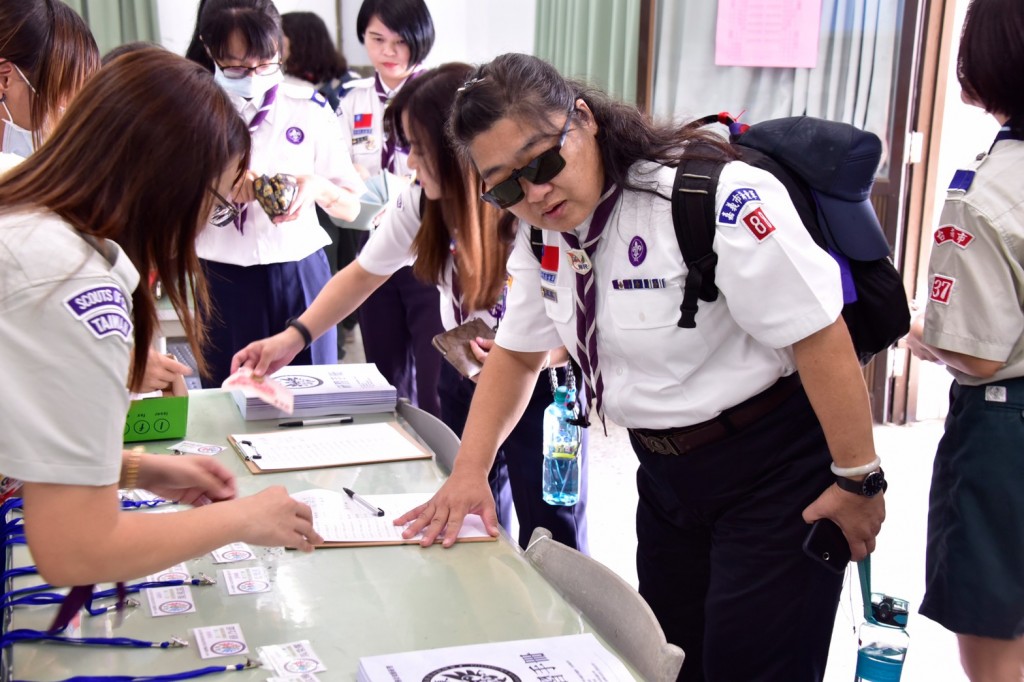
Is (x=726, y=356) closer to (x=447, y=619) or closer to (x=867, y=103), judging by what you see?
(x=447, y=619)

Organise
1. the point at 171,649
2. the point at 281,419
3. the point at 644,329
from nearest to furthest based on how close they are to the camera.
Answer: the point at 171,649
the point at 644,329
the point at 281,419

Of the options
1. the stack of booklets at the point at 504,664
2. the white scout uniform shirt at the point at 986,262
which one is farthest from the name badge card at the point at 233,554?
the white scout uniform shirt at the point at 986,262

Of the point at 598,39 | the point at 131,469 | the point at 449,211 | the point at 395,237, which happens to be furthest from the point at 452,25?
the point at 131,469

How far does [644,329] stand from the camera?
4.77 ft

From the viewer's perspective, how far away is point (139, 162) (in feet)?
3.38

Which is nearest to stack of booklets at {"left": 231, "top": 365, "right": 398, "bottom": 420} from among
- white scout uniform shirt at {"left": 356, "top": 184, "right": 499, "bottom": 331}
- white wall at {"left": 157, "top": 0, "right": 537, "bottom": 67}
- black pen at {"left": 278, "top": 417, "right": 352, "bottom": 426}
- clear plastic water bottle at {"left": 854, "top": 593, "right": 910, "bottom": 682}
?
black pen at {"left": 278, "top": 417, "right": 352, "bottom": 426}

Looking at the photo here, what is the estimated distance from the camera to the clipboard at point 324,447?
71.3 inches

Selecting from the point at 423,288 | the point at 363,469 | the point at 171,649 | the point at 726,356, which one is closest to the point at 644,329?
the point at 726,356

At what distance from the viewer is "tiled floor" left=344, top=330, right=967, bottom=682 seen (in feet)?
8.44

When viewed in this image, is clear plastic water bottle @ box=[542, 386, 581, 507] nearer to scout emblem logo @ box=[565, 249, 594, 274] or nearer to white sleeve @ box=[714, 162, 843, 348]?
scout emblem logo @ box=[565, 249, 594, 274]

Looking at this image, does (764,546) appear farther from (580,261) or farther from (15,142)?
(15,142)

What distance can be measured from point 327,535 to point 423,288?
146 cm

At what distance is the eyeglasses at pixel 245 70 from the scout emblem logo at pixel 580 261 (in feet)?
5.13

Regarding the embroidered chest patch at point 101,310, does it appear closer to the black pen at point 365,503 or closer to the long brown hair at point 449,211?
the black pen at point 365,503
